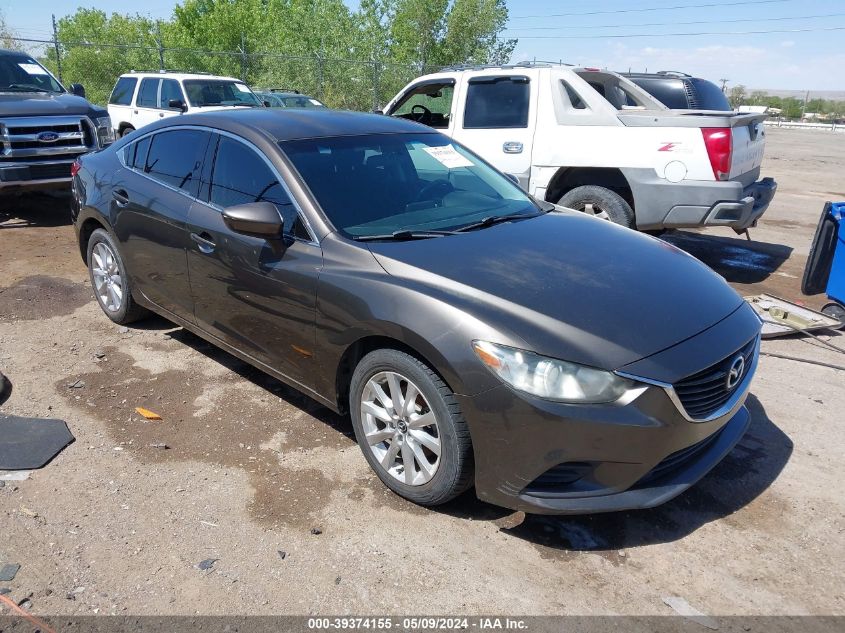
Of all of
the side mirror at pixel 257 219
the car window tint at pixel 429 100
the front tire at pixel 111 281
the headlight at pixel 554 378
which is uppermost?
the car window tint at pixel 429 100

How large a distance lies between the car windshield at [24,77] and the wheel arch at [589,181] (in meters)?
7.35

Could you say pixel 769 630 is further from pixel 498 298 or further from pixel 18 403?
pixel 18 403

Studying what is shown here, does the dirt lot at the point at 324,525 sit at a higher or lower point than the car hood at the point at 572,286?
lower

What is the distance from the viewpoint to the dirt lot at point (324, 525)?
2.72m

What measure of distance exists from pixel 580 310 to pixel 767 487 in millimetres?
1467

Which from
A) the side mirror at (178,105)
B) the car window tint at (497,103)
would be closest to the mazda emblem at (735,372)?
the car window tint at (497,103)

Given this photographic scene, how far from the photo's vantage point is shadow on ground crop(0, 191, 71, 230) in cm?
916

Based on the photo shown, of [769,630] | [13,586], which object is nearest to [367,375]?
[13,586]

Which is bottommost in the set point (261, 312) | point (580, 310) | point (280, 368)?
point (280, 368)

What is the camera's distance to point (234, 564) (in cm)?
288

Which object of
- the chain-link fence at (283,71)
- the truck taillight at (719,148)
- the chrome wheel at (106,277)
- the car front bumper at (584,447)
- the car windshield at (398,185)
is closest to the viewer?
the car front bumper at (584,447)

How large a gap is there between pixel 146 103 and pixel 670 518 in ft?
46.0

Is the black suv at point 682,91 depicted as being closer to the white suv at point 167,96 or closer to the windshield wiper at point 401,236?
the white suv at point 167,96

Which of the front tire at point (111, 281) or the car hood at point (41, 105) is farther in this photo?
the car hood at point (41, 105)
